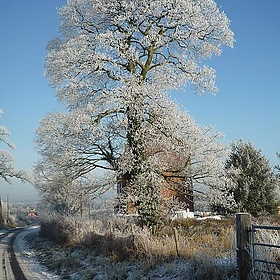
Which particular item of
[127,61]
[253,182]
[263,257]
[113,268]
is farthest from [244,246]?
[253,182]

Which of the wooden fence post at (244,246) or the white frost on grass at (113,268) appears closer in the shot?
the wooden fence post at (244,246)

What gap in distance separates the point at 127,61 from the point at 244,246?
10238 millimetres

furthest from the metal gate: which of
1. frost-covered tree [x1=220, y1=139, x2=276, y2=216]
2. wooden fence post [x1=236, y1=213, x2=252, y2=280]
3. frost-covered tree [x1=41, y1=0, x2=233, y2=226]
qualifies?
frost-covered tree [x1=220, y1=139, x2=276, y2=216]

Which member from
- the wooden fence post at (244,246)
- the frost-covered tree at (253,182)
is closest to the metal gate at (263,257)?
the wooden fence post at (244,246)

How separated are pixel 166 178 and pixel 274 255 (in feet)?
28.2

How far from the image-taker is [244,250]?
7625 millimetres

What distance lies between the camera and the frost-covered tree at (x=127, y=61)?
15000 mm

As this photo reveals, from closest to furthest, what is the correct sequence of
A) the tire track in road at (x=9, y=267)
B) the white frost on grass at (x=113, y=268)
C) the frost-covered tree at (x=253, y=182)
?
the white frost on grass at (x=113, y=268), the tire track in road at (x=9, y=267), the frost-covered tree at (x=253, y=182)

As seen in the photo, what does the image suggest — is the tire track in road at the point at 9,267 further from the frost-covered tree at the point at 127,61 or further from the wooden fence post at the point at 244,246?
the wooden fence post at the point at 244,246

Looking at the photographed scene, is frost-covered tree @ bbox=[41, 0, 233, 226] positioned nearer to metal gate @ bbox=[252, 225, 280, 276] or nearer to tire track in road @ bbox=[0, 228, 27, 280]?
tire track in road @ bbox=[0, 228, 27, 280]

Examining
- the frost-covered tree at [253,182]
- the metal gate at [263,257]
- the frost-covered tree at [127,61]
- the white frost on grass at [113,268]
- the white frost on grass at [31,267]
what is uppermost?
the frost-covered tree at [127,61]

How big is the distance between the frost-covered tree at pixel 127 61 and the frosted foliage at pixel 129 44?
4 centimetres

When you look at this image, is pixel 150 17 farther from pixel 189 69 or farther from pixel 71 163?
pixel 71 163

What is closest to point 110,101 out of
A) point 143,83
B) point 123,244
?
point 143,83
